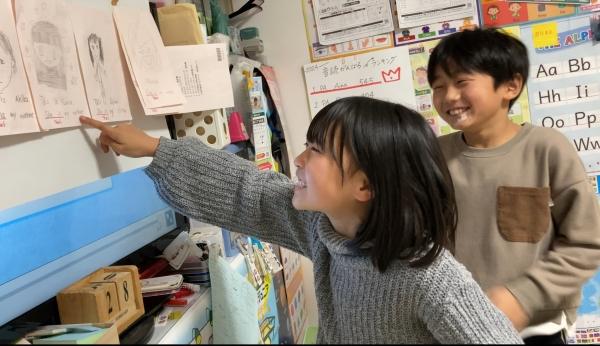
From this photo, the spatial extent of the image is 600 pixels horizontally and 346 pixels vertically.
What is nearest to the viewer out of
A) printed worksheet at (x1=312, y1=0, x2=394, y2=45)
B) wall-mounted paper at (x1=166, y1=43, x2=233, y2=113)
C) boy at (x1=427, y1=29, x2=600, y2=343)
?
boy at (x1=427, y1=29, x2=600, y2=343)

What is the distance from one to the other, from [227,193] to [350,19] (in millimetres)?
1215

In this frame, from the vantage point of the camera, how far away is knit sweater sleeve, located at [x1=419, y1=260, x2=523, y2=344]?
22.3 inches

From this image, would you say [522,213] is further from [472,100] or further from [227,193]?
[227,193]

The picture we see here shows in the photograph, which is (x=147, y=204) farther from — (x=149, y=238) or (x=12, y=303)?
(x=12, y=303)

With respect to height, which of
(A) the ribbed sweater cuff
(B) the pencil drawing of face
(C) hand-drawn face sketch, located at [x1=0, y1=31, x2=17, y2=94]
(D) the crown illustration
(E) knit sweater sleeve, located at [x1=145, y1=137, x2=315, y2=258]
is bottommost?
(E) knit sweater sleeve, located at [x1=145, y1=137, x2=315, y2=258]

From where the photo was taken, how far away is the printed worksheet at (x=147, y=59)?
1087 mm

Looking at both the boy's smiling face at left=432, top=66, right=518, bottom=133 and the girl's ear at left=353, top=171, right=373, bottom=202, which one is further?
the boy's smiling face at left=432, top=66, right=518, bottom=133

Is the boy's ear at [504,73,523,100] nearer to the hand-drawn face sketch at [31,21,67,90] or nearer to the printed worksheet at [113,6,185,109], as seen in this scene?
the printed worksheet at [113,6,185,109]

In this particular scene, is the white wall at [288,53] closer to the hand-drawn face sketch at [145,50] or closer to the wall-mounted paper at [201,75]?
the wall-mounted paper at [201,75]

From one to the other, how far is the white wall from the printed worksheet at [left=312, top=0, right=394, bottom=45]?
0.29 feet

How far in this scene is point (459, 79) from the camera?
1.01 m

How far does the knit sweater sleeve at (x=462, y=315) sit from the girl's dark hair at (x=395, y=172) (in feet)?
0.17

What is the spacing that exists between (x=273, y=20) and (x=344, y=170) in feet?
4.69

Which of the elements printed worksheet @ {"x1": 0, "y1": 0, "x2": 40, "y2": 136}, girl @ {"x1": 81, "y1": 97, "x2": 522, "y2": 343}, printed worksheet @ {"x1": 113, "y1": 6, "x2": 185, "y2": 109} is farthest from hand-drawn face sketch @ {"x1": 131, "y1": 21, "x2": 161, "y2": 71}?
girl @ {"x1": 81, "y1": 97, "x2": 522, "y2": 343}
